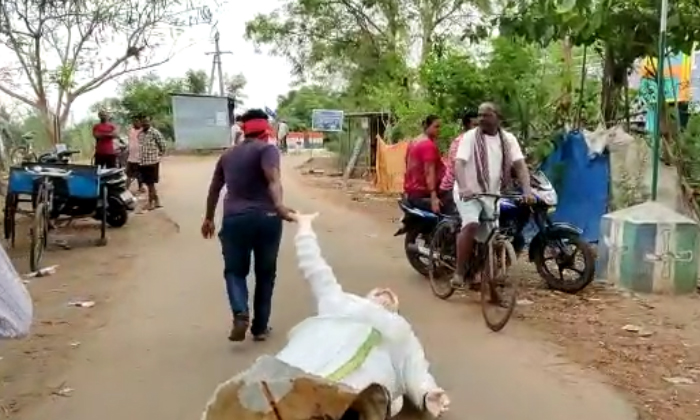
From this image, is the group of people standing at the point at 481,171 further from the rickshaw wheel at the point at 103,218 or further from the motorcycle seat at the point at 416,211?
the rickshaw wheel at the point at 103,218

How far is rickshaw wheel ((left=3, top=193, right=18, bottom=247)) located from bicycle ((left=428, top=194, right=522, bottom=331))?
5.74m

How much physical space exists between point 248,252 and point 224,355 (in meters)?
0.78

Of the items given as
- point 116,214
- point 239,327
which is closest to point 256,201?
point 239,327

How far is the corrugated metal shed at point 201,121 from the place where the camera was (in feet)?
132

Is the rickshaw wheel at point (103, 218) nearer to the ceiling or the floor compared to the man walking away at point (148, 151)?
nearer to the floor

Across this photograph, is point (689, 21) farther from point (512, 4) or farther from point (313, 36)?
point (313, 36)

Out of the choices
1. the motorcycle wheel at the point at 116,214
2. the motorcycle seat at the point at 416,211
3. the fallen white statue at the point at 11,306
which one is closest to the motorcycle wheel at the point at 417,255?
the motorcycle seat at the point at 416,211

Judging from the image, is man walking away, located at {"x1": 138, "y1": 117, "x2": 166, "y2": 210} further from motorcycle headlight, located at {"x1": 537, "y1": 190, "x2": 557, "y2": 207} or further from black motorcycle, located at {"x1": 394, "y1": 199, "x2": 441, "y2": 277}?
motorcycle headlight, located at {"x1": 537, "y1": 190, "x2": 557, "y2": 207}

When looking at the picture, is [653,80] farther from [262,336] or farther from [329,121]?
[329,121]

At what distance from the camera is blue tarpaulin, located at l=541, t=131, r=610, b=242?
1112 cm

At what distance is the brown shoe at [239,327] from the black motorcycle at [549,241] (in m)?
2.78

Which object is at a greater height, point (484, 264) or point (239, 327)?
point (484, 264)

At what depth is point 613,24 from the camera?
388 inches

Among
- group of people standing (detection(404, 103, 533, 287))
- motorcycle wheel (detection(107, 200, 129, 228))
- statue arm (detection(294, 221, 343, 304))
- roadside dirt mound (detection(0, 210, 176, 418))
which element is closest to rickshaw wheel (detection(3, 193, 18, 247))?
roadside dirt mound (detection(0, 210, 176, 418))
